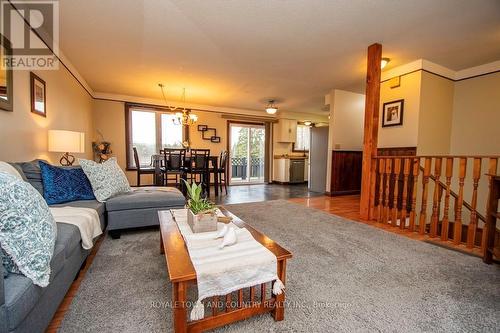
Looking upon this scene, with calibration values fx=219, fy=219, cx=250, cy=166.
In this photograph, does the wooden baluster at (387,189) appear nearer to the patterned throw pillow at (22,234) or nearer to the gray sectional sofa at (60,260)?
the gray sectional sofa at (60,260)

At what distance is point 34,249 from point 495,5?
13.5 feet

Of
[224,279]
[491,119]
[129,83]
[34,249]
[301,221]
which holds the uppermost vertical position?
[129,83]

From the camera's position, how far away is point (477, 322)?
3.94 ft

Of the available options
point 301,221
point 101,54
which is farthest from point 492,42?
point 101,54

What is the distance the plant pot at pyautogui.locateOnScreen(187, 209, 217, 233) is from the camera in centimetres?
137

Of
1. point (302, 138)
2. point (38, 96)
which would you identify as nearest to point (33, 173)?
point (38, 96)

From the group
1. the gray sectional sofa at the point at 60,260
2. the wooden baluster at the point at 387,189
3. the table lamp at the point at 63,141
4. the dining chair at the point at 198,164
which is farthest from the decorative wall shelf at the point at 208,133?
the wooden baluster at the point at 387,189

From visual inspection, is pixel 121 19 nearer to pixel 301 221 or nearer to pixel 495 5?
pixel 301 221

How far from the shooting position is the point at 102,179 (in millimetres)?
2361

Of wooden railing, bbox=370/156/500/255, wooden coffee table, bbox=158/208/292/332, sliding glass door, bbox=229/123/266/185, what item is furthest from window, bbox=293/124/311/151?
wooden coffee table, bbox=158/208/292/332

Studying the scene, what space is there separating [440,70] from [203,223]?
4742 millimetres

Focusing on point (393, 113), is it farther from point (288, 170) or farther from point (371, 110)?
point (288, 170)

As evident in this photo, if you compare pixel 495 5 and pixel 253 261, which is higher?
pixel 495 5

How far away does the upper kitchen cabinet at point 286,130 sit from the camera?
23.4ft
